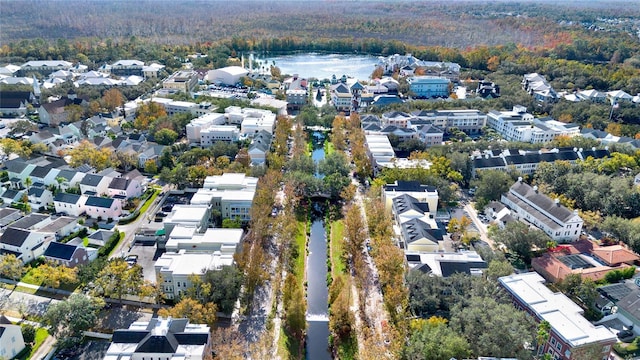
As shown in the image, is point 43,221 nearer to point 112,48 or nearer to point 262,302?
point 262,302

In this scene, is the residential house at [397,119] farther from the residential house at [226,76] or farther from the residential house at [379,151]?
the residential house at [226,76]

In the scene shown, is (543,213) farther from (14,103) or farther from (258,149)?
(14,103)

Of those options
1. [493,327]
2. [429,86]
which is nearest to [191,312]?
[493,327]

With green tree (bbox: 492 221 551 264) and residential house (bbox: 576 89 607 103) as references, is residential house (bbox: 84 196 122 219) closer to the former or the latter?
green tree (bbox: 492 221 551 264)

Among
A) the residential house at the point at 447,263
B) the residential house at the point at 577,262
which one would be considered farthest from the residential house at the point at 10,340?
the residential house at the point at 577,262

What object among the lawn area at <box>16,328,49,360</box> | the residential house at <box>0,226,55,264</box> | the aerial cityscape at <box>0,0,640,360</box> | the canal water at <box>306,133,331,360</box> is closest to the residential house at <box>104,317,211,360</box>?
the aerial cityscape at <box>0,0,640,360</box>
